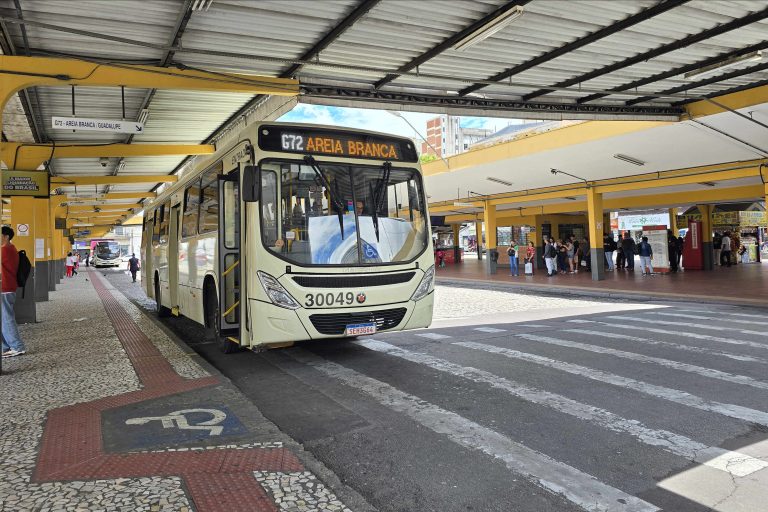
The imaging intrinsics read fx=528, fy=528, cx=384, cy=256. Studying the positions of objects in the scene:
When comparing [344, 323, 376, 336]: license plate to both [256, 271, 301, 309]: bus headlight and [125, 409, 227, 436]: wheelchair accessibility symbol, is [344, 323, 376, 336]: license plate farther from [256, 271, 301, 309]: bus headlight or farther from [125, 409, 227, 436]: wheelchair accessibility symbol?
[125, 409, 227, 436]: wheelchair accessibility symbol

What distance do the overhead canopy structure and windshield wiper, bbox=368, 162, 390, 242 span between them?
2039 millimetres

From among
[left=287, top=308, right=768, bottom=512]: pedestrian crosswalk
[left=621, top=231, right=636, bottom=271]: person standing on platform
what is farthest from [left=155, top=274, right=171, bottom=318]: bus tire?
[left=621, top=231, right=636, bottom=271]: person standing on platform

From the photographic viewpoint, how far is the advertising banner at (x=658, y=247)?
Answer: 23969 millimetres

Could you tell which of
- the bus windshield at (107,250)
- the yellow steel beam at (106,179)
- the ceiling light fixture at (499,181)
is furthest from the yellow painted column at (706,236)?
the bus windshield at (107,250)

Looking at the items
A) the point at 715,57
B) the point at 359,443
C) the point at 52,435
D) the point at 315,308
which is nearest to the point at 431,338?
the point at 315,308

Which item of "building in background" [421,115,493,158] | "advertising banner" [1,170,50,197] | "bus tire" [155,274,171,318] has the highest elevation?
"building in background" [421,115,493,158]

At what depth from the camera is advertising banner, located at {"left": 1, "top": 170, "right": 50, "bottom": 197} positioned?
42.7 feet

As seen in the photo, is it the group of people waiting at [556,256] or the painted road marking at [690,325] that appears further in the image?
the group of people waiting at [556,256]

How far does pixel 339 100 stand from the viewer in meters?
10.0

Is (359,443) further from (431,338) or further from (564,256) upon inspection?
(564,256)

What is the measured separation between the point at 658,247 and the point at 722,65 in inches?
646

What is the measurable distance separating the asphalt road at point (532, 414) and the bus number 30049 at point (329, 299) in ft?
3.26

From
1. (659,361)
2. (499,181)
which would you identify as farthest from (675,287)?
(659,361)

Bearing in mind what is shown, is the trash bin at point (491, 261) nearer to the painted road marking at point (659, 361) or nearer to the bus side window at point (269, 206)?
the painted road marking at point (659, 361)
